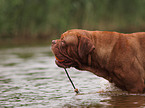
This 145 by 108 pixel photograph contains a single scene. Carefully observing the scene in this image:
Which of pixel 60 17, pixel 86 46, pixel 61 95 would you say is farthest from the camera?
pixel 60 17

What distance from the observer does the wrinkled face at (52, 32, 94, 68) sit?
582cm

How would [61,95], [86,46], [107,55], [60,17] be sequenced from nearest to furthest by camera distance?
1. [86,46]
2. [107,55]
3. [61,95]
4. [60,17]

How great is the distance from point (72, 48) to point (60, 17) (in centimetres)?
2589

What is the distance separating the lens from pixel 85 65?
6.10 m

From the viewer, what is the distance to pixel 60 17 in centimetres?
3155

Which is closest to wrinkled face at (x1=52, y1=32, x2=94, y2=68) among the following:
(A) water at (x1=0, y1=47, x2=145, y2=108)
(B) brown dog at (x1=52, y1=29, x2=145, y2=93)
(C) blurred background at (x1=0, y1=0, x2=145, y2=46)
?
(B) brown dog at (x1=52, y1=29, x2=145, y2=93)

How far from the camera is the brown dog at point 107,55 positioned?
586 centimetres

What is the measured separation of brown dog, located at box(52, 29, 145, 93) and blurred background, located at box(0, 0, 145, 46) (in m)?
25.6

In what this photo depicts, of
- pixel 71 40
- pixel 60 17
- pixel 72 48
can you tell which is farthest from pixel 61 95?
pixel 60 17

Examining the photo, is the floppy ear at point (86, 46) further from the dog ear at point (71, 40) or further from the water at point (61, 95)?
the water at point (61, 95)

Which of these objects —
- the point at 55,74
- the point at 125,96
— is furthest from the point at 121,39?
the point at 55,74

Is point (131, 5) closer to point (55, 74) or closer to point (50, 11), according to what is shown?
point (50, 11)

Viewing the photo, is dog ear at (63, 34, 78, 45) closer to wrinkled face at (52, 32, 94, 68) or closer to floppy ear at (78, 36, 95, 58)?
wrinkled face at (52, 32, 94, 68)

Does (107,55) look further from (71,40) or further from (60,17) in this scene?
(60,17)
